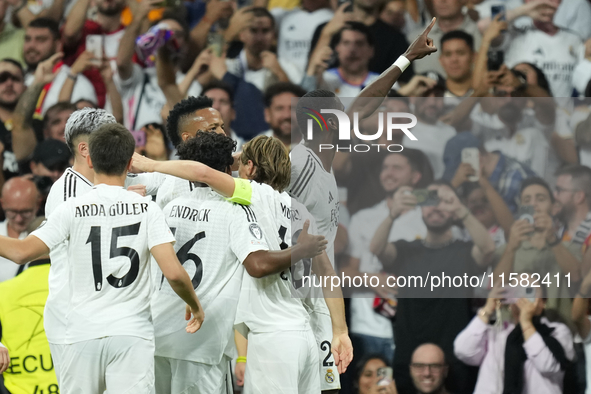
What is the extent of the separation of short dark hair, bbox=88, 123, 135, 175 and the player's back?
24.6 inches

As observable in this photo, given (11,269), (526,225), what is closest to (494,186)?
(526,225)

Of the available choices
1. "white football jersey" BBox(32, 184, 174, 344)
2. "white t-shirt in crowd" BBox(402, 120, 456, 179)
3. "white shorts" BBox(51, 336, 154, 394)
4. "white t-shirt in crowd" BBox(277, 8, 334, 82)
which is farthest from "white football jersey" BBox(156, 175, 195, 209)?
"white t-shirt in crowd" BBox(277, 8, 334, 82)

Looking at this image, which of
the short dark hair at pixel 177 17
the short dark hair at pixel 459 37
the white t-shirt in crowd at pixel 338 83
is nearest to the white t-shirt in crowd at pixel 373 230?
the white t-shirt in crowd at pixel 338 83

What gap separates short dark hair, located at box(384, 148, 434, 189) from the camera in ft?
15.0

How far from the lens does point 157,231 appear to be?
3.05 meters

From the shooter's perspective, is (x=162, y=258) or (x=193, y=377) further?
(x=193, y=377)

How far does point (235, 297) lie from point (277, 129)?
11.0 ft

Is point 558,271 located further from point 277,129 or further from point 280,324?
point 277,129

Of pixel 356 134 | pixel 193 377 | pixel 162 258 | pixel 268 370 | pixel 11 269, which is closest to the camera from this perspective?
pixel 162 258

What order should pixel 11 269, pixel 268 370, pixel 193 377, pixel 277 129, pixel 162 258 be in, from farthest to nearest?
pixel 277 129, pixel 11 269, pixel 193 377, pixel 268 370, pixel 162 258

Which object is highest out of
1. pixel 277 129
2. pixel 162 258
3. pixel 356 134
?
pixel 277 129

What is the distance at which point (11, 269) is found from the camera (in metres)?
6.17

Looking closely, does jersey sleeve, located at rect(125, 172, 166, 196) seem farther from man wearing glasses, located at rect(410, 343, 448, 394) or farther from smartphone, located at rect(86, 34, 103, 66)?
smartphone, located at rect(86, 34, 103, 66)

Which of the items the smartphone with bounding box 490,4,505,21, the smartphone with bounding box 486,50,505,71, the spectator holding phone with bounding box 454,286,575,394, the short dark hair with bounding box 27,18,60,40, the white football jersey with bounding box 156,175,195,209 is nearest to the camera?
the white football jersey with bounding box 156,175,195,209
